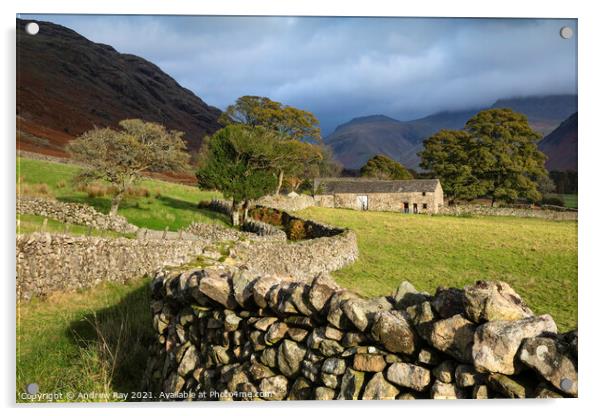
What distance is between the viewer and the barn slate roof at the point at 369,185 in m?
7.11

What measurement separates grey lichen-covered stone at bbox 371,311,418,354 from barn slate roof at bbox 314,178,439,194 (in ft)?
14.1

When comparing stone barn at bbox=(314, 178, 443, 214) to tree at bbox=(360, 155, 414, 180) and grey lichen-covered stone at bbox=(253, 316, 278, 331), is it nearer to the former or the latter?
tree at bbox=(360, 155, 414, 180)

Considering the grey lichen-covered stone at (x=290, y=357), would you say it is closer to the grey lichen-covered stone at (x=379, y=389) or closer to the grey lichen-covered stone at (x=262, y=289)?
the grey lichen-covered stone at (x=262, y=289)

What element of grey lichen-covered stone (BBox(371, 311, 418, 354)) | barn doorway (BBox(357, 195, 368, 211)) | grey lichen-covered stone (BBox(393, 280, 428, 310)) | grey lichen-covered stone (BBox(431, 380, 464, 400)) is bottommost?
grey lichen-covered stone (BBox(431, 380, 464, 400))

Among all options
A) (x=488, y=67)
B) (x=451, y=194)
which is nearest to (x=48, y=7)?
(x=488, y=67)

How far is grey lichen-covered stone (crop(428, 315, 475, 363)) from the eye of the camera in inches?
101

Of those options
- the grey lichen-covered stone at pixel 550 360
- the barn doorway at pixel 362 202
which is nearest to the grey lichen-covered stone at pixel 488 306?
the grey lichen-covered stone at pixel 550 360

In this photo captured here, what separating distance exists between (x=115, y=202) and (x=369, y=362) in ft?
38.0

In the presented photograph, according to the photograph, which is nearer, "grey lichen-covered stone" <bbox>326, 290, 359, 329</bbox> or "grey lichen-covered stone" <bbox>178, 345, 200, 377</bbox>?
"grey lichen-covered stone" <bbox>326, 290, 359, 329</bbox>

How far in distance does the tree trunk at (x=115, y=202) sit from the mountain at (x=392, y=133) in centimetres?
853

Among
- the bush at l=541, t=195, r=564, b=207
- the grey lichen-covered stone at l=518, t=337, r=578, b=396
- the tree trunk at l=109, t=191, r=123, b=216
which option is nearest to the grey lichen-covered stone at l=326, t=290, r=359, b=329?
the grey lichen-covered stone at l=518, t=337, r=578, b=396
